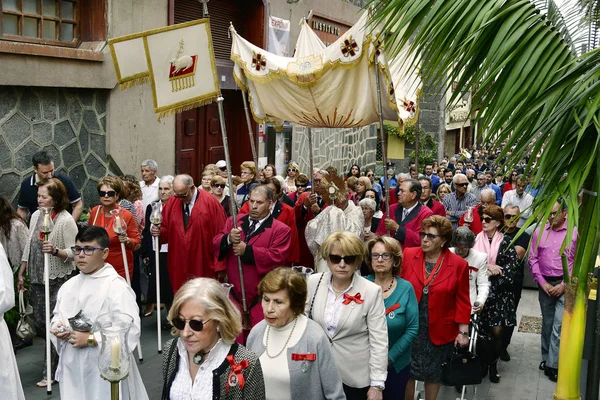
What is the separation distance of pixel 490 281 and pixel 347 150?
14.3 m

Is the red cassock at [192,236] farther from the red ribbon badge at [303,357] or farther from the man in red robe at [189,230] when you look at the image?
the red ribbon badge at [303,357]

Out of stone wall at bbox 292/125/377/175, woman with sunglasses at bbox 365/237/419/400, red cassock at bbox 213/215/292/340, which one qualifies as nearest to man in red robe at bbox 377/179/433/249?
red cassock at bbox 213/215/292/340

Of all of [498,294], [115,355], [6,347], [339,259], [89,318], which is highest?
[339,259]

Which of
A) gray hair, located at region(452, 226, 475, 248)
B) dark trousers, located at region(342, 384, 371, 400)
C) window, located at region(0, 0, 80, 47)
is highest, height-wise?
window, located at region(0, 0, 80, 47)

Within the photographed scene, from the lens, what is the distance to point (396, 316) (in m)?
5.41

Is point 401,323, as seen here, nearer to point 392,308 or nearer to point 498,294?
point 392,308

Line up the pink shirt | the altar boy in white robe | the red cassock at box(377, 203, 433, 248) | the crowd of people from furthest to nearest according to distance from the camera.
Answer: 1. the pink shirt
2. the red cassock at box(377, 203, 433, 248)
3. the altar boy in white robe
4. the crowd of people

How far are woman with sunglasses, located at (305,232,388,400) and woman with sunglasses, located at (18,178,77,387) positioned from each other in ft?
10.6

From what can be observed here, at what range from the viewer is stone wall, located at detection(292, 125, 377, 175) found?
17.9m

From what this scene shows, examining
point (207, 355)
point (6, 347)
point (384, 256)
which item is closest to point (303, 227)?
point (384, 256)

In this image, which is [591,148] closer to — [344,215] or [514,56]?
[514,56]

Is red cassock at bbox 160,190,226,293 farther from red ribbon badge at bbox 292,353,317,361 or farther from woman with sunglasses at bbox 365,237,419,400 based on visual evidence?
red ribbon badge at bbox 292,353,317,361

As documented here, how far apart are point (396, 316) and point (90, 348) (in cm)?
217

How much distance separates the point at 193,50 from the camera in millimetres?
7504
